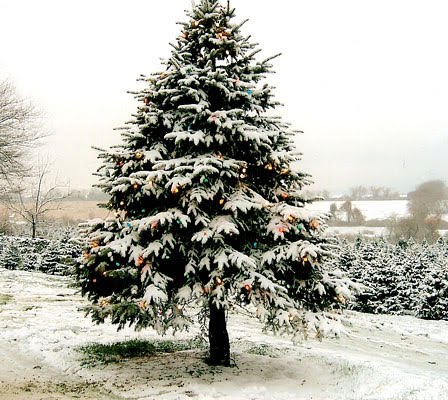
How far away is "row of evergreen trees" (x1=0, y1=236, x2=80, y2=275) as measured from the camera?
28453 mm

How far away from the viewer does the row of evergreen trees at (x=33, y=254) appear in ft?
93.4

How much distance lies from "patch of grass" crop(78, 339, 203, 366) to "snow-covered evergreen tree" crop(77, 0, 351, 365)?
1789 millimetres

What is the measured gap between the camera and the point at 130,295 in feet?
22.9

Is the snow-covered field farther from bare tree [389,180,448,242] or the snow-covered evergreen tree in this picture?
the snow-covered evergreen tree

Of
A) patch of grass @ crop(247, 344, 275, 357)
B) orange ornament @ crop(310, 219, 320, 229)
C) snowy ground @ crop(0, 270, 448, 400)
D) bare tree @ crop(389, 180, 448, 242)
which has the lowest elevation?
patch of grass @ crop(247, 344, 275, 357)

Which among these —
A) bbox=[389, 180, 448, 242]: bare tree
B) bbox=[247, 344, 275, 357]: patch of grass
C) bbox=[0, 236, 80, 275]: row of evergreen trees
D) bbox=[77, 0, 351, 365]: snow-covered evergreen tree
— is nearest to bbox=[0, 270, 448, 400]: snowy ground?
bbox=[247, 344, 275, 357]: patch of grass

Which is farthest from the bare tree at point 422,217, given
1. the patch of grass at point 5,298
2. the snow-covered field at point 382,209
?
the patch of grass at point 5,298

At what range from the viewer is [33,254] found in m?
29.5

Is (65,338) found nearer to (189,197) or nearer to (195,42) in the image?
(189,197)

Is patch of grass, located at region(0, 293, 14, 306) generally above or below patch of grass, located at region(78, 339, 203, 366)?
above

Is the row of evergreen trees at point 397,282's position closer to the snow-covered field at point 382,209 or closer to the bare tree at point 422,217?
the bare tree at point 422,217

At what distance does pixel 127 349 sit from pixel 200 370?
2248 mm

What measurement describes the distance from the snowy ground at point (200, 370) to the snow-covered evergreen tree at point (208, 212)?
938mm

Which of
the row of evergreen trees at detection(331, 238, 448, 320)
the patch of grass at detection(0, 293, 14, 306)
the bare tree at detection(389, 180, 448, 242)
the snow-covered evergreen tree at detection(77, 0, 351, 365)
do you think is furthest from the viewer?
the bare tree at detection(389, 180, 448, 242)
